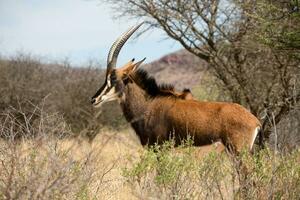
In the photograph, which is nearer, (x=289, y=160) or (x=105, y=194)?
(x=289, y=160)

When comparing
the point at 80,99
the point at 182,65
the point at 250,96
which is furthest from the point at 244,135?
the point at 182,65

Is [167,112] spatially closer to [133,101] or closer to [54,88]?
[133,101]

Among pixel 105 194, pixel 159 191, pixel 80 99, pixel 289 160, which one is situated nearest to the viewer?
pixel 159 191

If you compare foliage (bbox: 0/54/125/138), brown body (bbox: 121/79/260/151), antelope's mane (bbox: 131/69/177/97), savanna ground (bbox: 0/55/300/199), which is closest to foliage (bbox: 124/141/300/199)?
savanna ground (bbox: 0/55/300/199)

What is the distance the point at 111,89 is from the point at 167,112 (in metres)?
1.12

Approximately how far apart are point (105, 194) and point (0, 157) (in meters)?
1.55

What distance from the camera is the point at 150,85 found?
10.6 meters

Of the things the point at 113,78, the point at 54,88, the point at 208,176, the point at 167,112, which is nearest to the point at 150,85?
the point at 113,78

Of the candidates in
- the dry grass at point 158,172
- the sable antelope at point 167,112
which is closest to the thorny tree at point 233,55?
the sable antelope at point 167,112

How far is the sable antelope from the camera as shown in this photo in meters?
9.09

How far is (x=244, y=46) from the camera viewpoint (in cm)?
1222

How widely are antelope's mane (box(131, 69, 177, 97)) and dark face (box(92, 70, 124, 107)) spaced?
0.97ft

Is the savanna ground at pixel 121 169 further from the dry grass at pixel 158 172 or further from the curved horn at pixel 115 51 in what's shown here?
the curved horn at pixel 115 51

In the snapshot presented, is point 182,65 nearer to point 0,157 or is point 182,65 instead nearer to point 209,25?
point 209,25
